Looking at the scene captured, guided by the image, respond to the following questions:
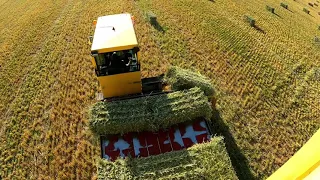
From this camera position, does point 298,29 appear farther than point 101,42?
Yes

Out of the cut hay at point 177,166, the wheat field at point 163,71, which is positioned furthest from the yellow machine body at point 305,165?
the wheat field at point 163,71

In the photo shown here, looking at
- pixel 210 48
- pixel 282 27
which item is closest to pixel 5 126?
pixel 210 48

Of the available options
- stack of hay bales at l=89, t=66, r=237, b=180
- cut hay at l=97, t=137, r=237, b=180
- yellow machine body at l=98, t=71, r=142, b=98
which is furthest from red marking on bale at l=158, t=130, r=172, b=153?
yellow machine body at l=98, t=71, r=142, b=98

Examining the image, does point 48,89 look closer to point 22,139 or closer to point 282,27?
point 22,139

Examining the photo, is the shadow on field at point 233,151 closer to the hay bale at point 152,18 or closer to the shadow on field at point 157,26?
the shadow on field at point 157,26

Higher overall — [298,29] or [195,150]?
[195,150]

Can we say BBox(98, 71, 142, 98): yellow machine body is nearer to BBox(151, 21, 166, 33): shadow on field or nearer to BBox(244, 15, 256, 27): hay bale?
BBox(151, 21, 166, 33): shadow on field

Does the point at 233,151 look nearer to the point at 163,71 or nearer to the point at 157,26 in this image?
the point at 163,71
